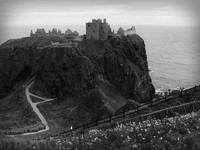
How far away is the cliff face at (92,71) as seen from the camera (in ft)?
290

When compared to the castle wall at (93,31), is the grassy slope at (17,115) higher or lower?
lower

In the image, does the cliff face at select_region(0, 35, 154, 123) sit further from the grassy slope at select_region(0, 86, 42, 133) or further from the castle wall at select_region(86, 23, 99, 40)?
the grassy slope at select_region(0, 86, 42, 133)

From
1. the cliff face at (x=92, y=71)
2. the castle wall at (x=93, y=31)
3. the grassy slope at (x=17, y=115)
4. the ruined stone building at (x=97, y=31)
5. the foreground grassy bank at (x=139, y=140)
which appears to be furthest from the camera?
the ruined stone building at (x=97, y=31)

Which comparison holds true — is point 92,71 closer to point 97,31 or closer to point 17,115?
point 97,31

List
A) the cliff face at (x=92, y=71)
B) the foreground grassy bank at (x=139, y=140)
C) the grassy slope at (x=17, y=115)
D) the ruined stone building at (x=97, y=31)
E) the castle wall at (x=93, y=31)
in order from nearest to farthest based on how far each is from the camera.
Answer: the foreground grassy bank at (x=139, y=140) < the grassy slope at (x=17, y=115) < the cliff face at (x=92, y=71) < the castle wall at (x=93, y=31) < the ruined stone building at (x=97, y=31)

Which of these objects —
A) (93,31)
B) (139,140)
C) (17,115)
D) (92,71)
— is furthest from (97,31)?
(139,140)

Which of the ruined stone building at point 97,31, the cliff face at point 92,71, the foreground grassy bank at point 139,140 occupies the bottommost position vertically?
the cliff face at point 92,71

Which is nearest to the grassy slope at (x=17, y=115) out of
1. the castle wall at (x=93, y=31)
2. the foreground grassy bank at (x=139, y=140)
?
the castle wall at (x=93, y=31)

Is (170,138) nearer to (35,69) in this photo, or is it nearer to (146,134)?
(146,134)

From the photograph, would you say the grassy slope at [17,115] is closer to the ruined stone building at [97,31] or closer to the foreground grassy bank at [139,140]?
the ruined stone building at [97,31]

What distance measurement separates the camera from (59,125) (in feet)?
232

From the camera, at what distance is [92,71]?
91000 mm

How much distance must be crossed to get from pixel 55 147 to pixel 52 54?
8292 cm

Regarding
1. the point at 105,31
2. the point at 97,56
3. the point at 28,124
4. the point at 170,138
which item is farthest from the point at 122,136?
the point at 105,31
